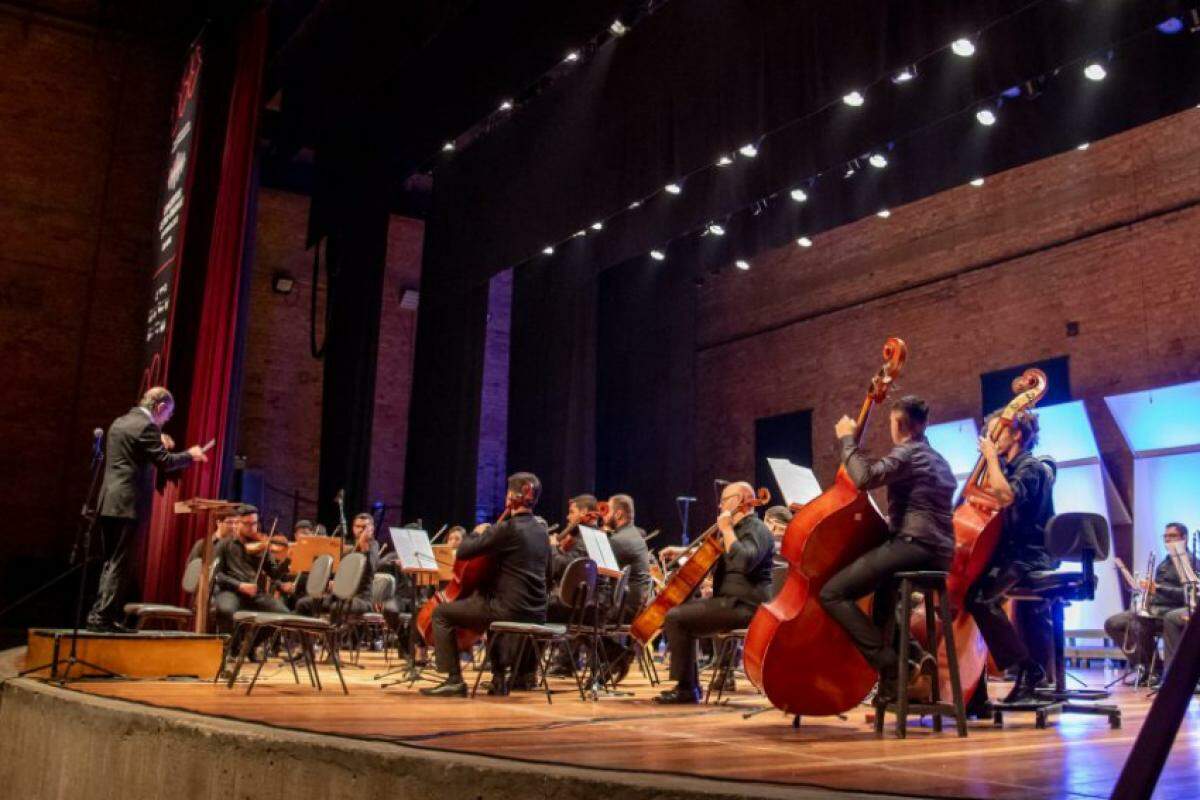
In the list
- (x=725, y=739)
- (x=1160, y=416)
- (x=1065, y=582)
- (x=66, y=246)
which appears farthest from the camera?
(x=66, y=246)

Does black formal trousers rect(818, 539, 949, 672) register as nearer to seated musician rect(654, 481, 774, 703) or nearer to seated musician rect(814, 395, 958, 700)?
seated musician rect(814, 395, 958, 700)

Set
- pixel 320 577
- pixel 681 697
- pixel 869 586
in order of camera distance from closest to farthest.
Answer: pixel 869 586
pixel 681 697
pixel 320 577

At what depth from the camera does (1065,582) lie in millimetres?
4773

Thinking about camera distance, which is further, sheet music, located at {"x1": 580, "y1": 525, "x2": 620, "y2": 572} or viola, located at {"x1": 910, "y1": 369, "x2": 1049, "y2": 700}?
sheet music, located at {"x1": 580, "y1": 525, "x2": 620, "y2": 572}

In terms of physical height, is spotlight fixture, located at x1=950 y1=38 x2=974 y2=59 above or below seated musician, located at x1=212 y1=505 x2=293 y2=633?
above

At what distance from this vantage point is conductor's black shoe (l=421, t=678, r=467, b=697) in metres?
6.02

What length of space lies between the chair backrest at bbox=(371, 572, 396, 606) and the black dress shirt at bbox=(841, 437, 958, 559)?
21.1 ft

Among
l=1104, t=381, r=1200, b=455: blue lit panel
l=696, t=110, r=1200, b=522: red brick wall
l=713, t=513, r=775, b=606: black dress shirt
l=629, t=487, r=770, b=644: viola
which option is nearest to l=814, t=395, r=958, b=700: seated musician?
l=713, t=513, r=775, b=606: black dress shirt

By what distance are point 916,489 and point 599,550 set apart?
2872 millimetres

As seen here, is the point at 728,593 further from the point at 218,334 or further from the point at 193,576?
the point at 218,334

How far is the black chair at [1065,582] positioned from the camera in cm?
477

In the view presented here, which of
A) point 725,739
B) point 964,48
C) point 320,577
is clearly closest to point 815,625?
point 725,739

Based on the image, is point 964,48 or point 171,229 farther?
point 171,229

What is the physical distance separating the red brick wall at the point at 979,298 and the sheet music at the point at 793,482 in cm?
657
